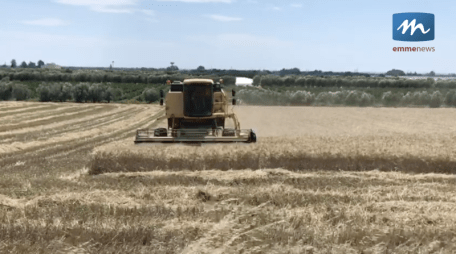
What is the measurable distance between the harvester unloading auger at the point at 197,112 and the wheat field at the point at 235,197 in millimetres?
2096

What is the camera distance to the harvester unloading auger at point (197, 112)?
1873 centimetres

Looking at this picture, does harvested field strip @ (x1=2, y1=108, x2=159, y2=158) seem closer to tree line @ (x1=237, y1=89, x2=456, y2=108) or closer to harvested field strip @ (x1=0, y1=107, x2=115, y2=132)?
Result: harvested field strip @ (x1=0, y1=107, x2=115, y2=132)

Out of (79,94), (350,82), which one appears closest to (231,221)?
(79,94)

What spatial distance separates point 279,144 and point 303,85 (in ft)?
244

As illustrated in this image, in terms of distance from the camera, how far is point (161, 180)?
1362cm

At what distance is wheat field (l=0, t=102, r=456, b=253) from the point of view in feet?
20.5

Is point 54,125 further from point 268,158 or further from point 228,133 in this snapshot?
point 268,158

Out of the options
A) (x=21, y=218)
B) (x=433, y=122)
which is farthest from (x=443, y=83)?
(x=21, y=218)

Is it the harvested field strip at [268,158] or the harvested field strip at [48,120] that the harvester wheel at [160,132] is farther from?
the harvested field strip at [48,120]

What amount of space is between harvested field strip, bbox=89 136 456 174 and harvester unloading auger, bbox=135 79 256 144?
7.14ft

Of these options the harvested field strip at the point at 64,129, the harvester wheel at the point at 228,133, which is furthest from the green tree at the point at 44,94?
the harvester wheel at the point at 228,133

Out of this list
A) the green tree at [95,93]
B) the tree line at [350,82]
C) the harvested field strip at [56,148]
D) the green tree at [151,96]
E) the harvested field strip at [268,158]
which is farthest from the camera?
the tree line at [350,82]

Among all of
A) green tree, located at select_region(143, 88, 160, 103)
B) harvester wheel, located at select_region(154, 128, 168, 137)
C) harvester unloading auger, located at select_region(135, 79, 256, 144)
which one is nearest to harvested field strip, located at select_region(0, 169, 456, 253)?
harvester wheel, located at select_region(154, 128, 168, 137)

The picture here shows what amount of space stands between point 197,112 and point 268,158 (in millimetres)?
5136
